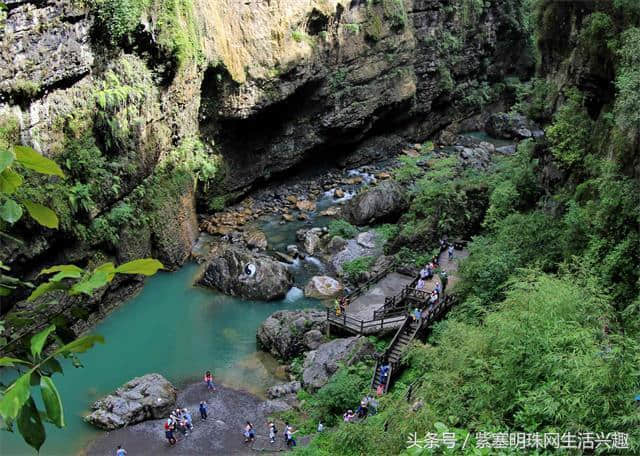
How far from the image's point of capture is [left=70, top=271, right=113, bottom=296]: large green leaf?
4.87ft

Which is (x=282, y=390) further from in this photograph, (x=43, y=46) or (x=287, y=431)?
(x=43, y=46)

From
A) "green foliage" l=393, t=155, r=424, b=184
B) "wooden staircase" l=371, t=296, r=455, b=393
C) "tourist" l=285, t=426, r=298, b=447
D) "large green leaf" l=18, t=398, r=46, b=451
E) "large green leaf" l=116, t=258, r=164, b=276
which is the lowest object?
"tourist" l=285, t=426, r=298, b=447

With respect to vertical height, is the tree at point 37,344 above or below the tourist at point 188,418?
above

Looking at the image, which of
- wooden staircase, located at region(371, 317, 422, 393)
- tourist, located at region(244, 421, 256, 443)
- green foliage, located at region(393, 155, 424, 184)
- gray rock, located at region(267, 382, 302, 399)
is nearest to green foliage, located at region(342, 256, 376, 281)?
wooden staircase, located at region(371, 317, 422, 393)

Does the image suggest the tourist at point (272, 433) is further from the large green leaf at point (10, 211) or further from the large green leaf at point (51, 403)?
the large green leaf at point (51, 403)

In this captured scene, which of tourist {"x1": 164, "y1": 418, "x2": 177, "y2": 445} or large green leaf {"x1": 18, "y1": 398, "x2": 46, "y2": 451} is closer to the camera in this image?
large green leaf {"x1": 18, "y1": 398, "x2": 46, "y2": 451}

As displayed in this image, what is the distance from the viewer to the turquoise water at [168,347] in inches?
650

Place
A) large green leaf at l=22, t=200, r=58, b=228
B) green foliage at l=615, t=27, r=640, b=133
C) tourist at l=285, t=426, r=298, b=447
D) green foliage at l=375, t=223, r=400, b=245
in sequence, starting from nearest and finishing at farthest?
large green leaf at l=22, t=200, r=58, b=228 < green foliage at l=615, t=27, r=640, b=133 < tourist at l=285, t=426, r=298, b=447 < green foliage at l=375, t=223, r=400, b=245

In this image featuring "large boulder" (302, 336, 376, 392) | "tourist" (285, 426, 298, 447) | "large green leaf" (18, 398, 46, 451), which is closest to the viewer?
"large green leaf" (18, 398, 46, 451)

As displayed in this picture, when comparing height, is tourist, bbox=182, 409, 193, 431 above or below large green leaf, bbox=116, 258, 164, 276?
below

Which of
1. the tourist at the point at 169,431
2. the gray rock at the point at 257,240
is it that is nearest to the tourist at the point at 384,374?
the tourist at the point at 169,431

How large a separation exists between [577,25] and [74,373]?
19.8 meters

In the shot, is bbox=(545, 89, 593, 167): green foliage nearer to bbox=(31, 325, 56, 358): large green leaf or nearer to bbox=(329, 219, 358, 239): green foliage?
bbox=(329, 219, 358, 239): green foliage

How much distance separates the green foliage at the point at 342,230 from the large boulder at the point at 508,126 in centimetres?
1788
